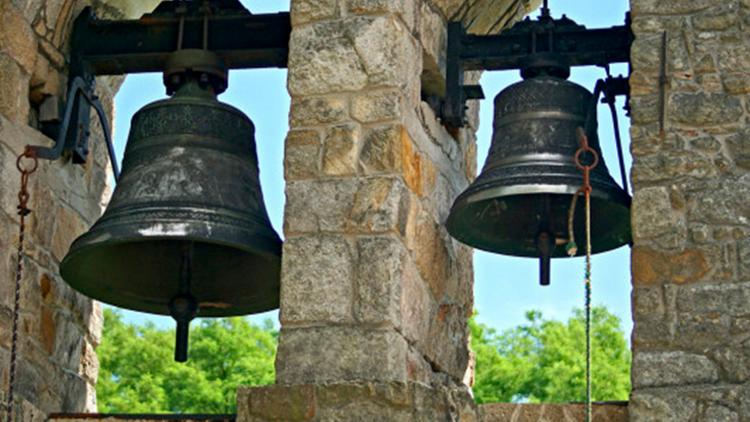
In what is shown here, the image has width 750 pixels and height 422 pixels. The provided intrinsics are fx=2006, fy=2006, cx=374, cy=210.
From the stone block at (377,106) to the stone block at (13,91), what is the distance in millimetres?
1371

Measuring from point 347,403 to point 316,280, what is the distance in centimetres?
49

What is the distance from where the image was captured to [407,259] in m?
6.97

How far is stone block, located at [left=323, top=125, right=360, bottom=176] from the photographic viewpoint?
7016 millimetres

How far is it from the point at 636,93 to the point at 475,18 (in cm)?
113

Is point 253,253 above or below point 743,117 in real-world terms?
below

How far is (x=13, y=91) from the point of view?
7.59m

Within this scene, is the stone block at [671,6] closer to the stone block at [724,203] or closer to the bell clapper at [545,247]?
the stone block at [724,203]

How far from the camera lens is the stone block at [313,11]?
23.9 ft

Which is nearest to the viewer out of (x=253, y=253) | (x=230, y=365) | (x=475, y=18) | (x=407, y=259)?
(x=407, y=259)

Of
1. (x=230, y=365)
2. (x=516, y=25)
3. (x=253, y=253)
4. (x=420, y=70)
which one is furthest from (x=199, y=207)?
(x=230, y=365)

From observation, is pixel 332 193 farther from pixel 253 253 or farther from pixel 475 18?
pixel 475 18

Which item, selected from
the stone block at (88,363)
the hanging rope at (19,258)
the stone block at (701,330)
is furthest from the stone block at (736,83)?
the stone block at (88,363)

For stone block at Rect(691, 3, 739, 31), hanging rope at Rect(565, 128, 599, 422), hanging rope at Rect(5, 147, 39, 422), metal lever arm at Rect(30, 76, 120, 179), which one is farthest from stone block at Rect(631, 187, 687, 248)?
hanging rope at Rect(5, 147, 39, 422)

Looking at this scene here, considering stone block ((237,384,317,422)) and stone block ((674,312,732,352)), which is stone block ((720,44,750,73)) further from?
stone block ((237,384,317,422))
